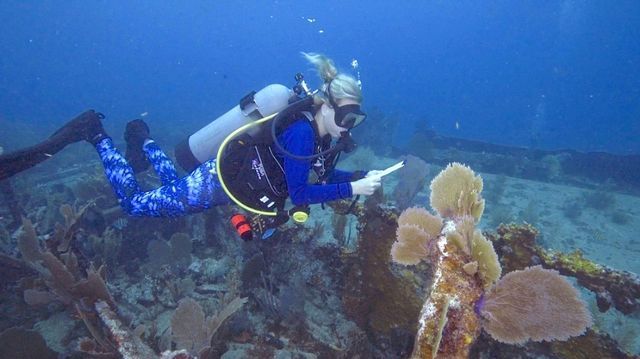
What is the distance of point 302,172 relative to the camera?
13.4ft

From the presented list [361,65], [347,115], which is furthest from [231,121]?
[361,65]

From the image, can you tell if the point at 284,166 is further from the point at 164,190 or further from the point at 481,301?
the point at 481,301

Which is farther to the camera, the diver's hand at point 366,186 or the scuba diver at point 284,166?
the scuba diver at point 284,166

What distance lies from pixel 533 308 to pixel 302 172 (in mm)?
2548

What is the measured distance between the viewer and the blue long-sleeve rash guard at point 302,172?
4.02 m

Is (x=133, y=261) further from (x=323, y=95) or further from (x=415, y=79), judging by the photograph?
(x=415, y=79)

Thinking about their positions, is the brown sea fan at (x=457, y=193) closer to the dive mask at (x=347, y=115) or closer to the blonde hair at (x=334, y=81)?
the dive mask at (x=347, y=115)

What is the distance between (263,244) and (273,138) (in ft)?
6.72

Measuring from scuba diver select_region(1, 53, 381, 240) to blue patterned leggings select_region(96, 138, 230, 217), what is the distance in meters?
0.02

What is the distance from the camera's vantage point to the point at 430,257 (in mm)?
2826

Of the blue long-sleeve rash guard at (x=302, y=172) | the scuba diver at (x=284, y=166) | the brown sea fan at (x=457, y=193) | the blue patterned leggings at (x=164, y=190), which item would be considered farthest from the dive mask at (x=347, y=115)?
the blue patterned leggings at (x=164, y=190)

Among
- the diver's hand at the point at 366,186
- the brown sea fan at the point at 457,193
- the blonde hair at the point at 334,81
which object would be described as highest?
the blonde hair at the point at 334,81

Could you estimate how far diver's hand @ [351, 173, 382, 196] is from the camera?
387 cm

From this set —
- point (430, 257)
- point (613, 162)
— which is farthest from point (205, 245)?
point (613, 162)
